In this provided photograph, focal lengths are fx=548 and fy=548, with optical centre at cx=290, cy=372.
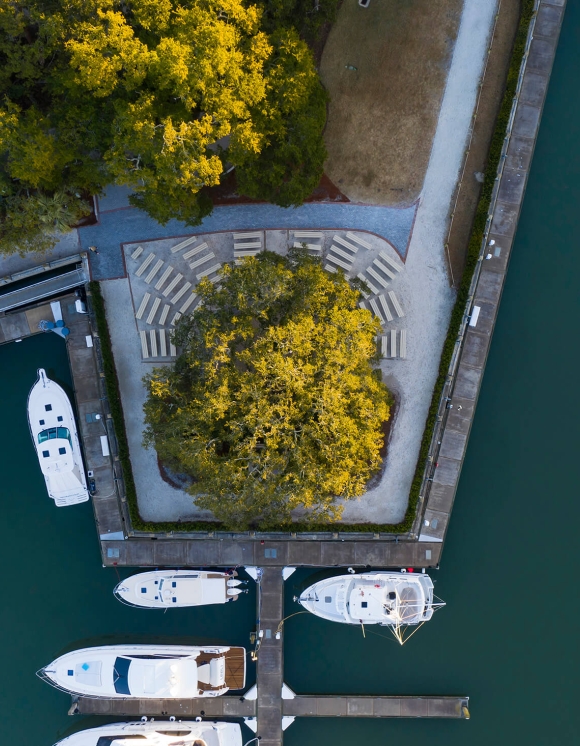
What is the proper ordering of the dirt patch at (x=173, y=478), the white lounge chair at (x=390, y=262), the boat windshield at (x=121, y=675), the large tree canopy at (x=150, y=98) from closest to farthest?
the large tree canopy at (x=150, y=98) < the boat windshield at (x=121, y=675) < the white lounge chair at (x=390, y=262) < the dirt patch at (x=173, y=478)

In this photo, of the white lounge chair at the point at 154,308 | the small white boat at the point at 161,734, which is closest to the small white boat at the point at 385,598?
the small white boat at the point at 161,734

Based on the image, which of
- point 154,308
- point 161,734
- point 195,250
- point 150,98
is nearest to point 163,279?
point 154,308

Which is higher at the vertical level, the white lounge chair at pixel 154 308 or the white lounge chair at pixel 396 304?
the white lounge chair at pixel 396 304

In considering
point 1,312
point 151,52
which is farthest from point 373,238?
point 1,312

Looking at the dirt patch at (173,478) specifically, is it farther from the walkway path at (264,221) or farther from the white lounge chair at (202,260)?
the walkway path at (264,221)

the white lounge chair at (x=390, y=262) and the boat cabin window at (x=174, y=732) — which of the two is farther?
the white lounge chair at (x=390, y=262)

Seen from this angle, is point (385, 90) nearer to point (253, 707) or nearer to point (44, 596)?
point (44, 596)
